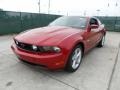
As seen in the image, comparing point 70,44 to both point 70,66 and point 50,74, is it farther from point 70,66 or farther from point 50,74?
point 50,74

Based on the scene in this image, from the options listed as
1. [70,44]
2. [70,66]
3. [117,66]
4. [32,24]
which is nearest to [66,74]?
[70,66]

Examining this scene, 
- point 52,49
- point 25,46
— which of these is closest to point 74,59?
point 52,49

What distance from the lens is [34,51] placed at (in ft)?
10.1

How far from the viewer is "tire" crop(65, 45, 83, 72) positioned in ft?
10.8

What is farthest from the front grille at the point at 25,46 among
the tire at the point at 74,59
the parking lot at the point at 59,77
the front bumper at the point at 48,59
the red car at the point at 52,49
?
the tire at the point at 74,59

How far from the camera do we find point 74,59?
11.7 feet

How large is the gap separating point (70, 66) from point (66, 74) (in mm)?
261

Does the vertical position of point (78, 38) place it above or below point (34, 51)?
above

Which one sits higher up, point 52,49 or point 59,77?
point 52,49

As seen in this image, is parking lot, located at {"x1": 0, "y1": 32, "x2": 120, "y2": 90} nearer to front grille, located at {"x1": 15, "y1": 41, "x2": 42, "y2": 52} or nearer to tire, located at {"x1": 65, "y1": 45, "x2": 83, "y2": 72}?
tire, located at {"x1": 65, "y1": 45, "x2": 83, "y2": 72}

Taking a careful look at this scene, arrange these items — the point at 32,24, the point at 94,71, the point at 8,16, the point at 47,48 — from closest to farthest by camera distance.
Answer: the point at 47,48 < the point at 94,71 < the point at 8,16 < the point at 32,24

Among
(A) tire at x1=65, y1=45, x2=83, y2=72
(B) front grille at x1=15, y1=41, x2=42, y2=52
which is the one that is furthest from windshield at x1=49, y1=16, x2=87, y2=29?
(B) front grille at x1=15, y1=41, x2=42, y2=52

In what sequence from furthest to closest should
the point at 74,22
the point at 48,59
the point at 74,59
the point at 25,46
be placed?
the point at 74,22
the point at 74,59
the point at 25,46
the point at 48,59

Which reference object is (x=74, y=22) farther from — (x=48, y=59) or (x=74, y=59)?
(x=48, y=59)
